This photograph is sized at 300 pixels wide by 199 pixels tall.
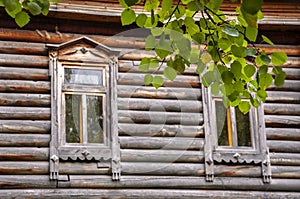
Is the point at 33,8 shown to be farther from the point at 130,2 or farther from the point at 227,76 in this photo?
A: the point at 227,76

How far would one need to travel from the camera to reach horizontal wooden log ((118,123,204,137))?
991cm

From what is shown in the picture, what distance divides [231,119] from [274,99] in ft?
2.53

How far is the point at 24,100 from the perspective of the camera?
9.68 metres

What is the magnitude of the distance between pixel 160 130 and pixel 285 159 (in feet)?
6.23

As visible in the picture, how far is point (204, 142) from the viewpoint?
10.2 m

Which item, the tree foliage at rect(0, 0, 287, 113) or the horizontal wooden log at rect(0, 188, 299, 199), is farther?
the horizontal wooden log at rect(0, 188, 299, 199)

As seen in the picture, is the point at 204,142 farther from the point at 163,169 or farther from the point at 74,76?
the point at 74,76

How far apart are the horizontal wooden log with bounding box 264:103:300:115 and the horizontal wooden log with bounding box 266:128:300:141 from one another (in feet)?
0.87

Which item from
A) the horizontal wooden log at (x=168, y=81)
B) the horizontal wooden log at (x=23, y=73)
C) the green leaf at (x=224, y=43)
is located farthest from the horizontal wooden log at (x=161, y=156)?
the green leaf at (x=224, y=43)

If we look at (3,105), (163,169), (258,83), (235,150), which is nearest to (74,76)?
(3,105)

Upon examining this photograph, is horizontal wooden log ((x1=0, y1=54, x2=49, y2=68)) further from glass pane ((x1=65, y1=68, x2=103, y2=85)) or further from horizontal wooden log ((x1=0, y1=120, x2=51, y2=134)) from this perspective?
horizontal wooden log ((x1=0, y1=120, x2=51, y2=134))

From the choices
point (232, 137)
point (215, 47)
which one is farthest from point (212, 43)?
point (232, 137)

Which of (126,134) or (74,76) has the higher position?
(74,76)

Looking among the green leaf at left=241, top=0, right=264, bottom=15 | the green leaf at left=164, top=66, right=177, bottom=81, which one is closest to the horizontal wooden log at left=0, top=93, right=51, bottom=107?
the green leaf at left=164, top=66, right=177, bottom=81
